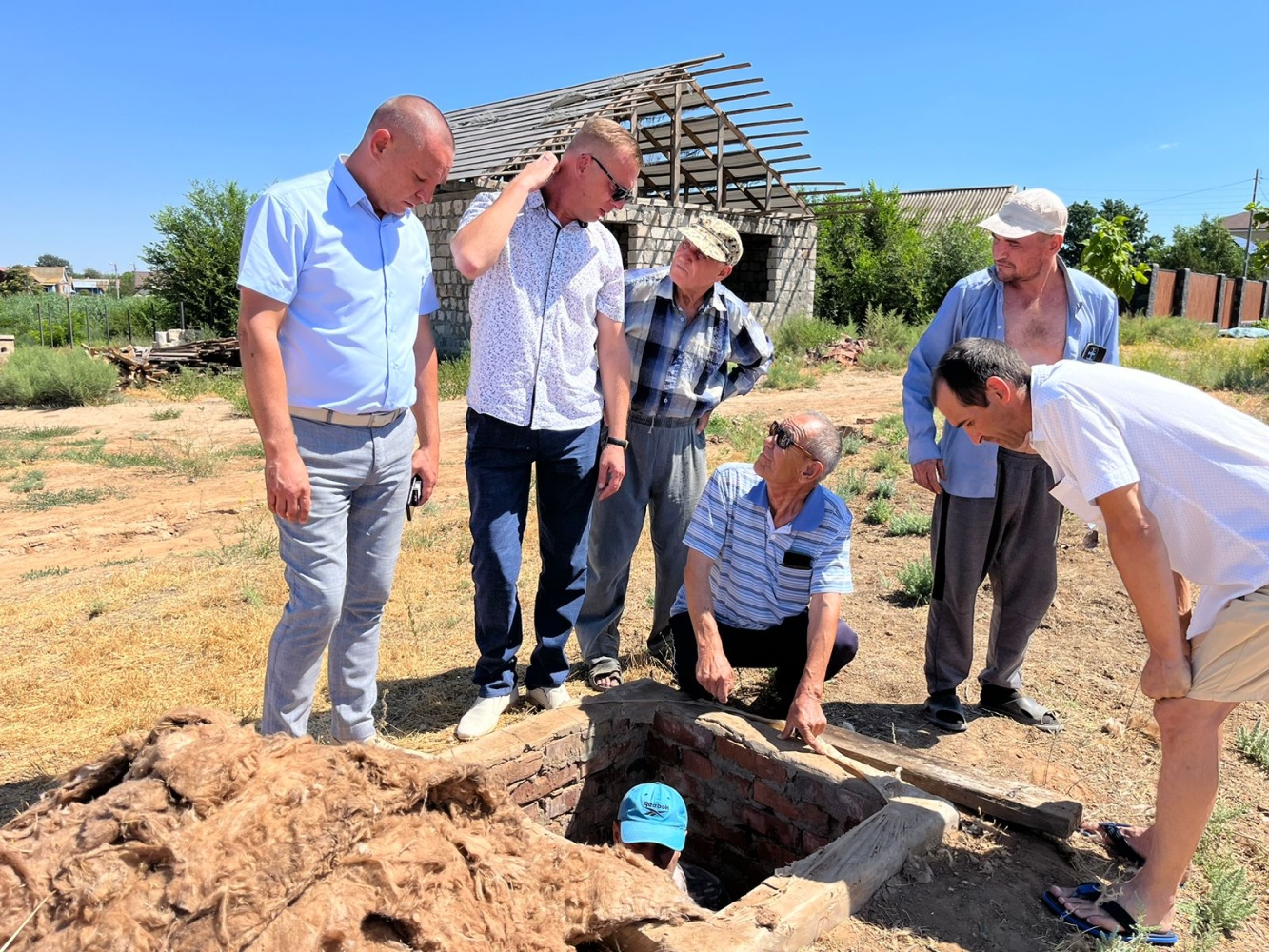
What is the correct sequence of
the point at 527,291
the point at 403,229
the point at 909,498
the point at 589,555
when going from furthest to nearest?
the point at 909,498 → the point at 589,555 → the point at 527,291 → the point at 403,229

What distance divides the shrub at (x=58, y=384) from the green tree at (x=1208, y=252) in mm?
44516

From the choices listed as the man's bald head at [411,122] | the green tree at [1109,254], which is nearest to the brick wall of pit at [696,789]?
the man's bald head at [411,122]

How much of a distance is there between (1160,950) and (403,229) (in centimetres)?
291

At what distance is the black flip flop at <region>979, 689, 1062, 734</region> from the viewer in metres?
3.62

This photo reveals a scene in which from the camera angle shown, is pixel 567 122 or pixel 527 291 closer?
pixel 527 291

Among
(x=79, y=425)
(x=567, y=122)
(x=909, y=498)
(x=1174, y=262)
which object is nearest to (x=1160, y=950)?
(x=909, y=498)

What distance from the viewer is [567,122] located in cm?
1505

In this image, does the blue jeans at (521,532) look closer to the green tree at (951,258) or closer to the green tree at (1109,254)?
the green tree at (1109,254)

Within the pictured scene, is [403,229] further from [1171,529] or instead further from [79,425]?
[79,425]

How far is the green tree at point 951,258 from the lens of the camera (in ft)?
75.5

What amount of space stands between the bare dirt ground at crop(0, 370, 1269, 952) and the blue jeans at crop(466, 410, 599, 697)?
44 cm

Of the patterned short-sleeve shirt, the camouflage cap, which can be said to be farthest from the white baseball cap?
the patterned short-sleeve shirt

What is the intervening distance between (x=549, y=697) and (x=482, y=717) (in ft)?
0.92

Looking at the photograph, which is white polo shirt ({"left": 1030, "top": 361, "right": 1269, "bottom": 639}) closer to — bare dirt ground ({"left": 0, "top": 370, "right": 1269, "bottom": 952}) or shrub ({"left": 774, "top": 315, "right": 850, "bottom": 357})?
bare dirt ground ({"left": 0, "top": 370, "right": 1269, "bottom": 952})
